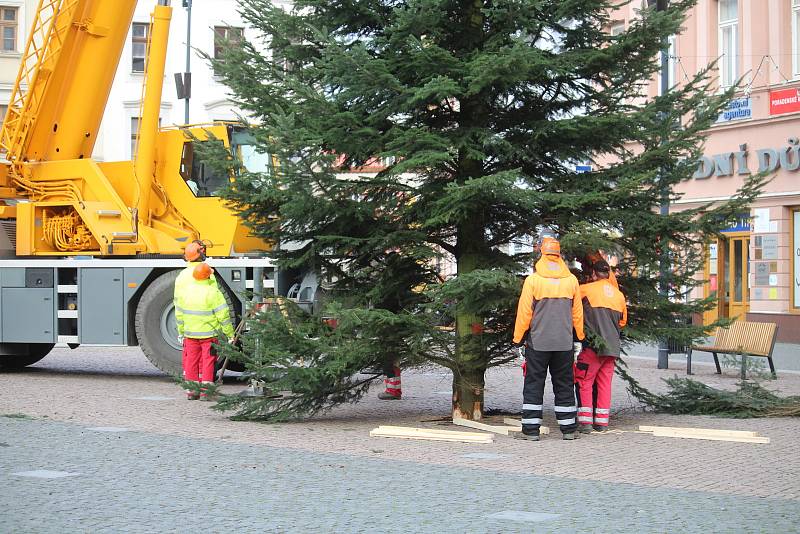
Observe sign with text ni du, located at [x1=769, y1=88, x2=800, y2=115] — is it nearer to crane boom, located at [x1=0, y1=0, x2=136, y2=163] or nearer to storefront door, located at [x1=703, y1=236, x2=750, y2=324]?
storefront door, located at [x1=703, y1=236, x2=750, y2=324]

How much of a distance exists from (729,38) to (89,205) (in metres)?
18.6

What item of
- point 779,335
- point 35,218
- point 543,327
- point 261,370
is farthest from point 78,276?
point 779,335

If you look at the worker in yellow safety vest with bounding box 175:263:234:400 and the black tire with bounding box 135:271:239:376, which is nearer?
the worker in yellow safety vest with bounding box 175:263:234:400

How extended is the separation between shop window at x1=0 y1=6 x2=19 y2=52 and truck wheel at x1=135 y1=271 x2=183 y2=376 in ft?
120

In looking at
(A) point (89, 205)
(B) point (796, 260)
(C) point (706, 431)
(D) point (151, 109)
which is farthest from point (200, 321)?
(B) point (796, 260)

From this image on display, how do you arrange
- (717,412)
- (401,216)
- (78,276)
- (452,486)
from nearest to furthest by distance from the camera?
1. (452,486)
2. (401,216)
3. (717,412)
4. (78,276)

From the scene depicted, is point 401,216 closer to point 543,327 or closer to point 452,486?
point 543,327

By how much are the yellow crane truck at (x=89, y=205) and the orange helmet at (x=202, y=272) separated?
2.37 meters

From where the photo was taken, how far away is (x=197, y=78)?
5159 centimetres

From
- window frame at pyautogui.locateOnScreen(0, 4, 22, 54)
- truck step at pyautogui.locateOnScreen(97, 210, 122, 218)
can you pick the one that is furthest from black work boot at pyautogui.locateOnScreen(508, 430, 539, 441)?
window frame at pyautogui.locateOnScreen(0, 4, 22, 54)

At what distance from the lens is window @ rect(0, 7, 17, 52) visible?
165 ft

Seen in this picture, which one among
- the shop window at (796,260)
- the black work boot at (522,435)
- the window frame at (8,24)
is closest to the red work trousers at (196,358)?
the black work boot at (522,435)

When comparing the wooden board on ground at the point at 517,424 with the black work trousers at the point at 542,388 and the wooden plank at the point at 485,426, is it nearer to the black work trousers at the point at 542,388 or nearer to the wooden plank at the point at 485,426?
the wooden plank at the point at 485,426

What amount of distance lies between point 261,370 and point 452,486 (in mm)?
3728
